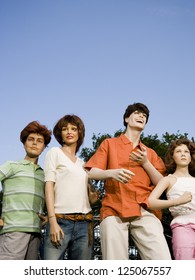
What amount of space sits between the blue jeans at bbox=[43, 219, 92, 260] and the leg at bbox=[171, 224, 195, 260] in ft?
2.83

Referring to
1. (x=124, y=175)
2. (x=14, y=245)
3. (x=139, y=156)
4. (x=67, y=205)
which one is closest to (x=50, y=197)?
(x=67, y=205)

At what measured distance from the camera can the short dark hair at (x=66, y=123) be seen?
4.69 metres

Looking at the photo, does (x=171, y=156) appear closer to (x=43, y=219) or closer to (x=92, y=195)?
(x=92, y=195)

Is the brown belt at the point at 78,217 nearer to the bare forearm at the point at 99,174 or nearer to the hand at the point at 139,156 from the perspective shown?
the bare forearm at the point at 99,174

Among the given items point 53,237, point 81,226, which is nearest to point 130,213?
point 81,226

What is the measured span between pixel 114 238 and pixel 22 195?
3.65 ft

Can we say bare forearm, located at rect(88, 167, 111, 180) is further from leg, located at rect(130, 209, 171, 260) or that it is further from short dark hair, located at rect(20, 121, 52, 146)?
short dark hair, located at rect(20, 121, 52, 146)

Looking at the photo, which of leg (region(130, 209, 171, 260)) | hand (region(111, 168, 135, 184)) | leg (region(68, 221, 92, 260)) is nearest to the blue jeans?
leg (region(68, 221, 92, 260))

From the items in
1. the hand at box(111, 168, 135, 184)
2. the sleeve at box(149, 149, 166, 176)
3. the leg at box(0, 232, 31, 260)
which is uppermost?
the sleeve at box(149, 149, 166, 176)

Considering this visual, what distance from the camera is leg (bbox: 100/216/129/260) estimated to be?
12.4ft

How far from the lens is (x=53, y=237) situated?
3.81 m

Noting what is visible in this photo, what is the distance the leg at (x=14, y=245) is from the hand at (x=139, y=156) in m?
1.35

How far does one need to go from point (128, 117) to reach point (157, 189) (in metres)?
0.96

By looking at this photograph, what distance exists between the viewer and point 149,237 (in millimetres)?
3814
